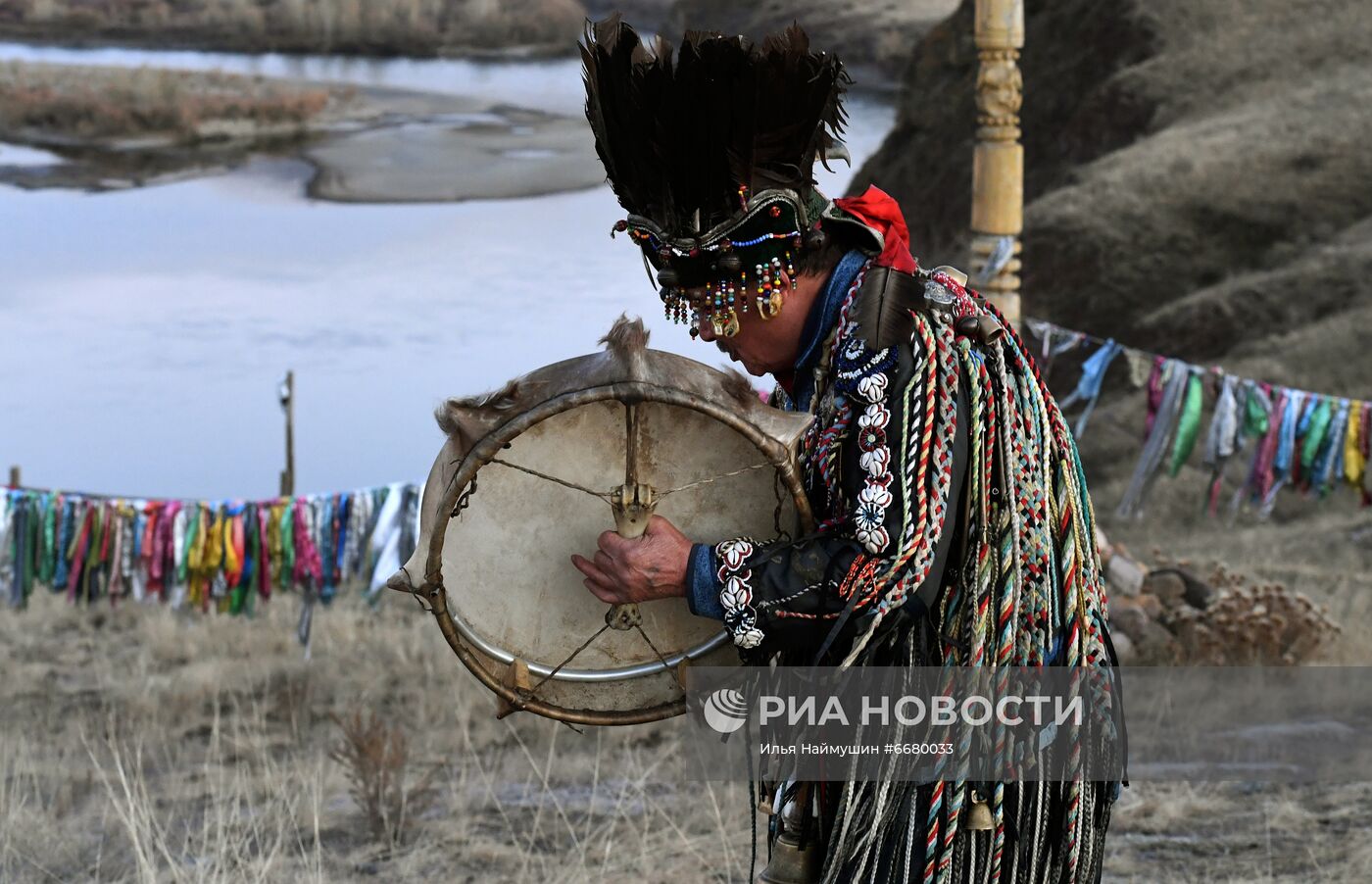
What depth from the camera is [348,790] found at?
15.8 ft

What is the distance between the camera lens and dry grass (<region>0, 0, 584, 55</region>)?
970cm

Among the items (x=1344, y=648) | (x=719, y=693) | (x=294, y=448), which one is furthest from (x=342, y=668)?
(x=719, y=693)

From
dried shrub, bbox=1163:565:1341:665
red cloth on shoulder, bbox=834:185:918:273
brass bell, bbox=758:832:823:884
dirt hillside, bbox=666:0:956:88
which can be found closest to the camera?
red cloth on shoulder, bbox=834:185:918:273

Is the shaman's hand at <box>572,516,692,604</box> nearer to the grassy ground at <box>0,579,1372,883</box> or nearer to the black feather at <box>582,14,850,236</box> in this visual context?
the black feather at <box>582,14,850,236</box>

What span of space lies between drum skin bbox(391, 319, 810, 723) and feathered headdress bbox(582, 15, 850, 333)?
136mm

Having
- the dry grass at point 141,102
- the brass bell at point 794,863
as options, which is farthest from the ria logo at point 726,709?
the dry grass at point 141,102

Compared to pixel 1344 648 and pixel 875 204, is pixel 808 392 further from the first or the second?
pixel 1344 648

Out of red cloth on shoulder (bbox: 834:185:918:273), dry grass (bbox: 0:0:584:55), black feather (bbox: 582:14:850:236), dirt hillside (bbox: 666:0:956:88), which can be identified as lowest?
red cloth on shoulder (bbox: 834:185:918:273)

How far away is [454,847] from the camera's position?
4.43m

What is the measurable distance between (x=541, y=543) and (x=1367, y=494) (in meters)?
5.62

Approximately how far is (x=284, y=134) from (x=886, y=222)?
27.8 ft

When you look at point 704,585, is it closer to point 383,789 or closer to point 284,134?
point 383,789

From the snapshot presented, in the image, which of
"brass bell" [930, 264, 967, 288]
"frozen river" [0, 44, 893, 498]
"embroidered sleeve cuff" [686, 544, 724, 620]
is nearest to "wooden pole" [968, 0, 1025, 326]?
"frozen river" [0, 44, 893, 498]

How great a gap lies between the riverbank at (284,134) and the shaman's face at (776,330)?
25.8 ft
